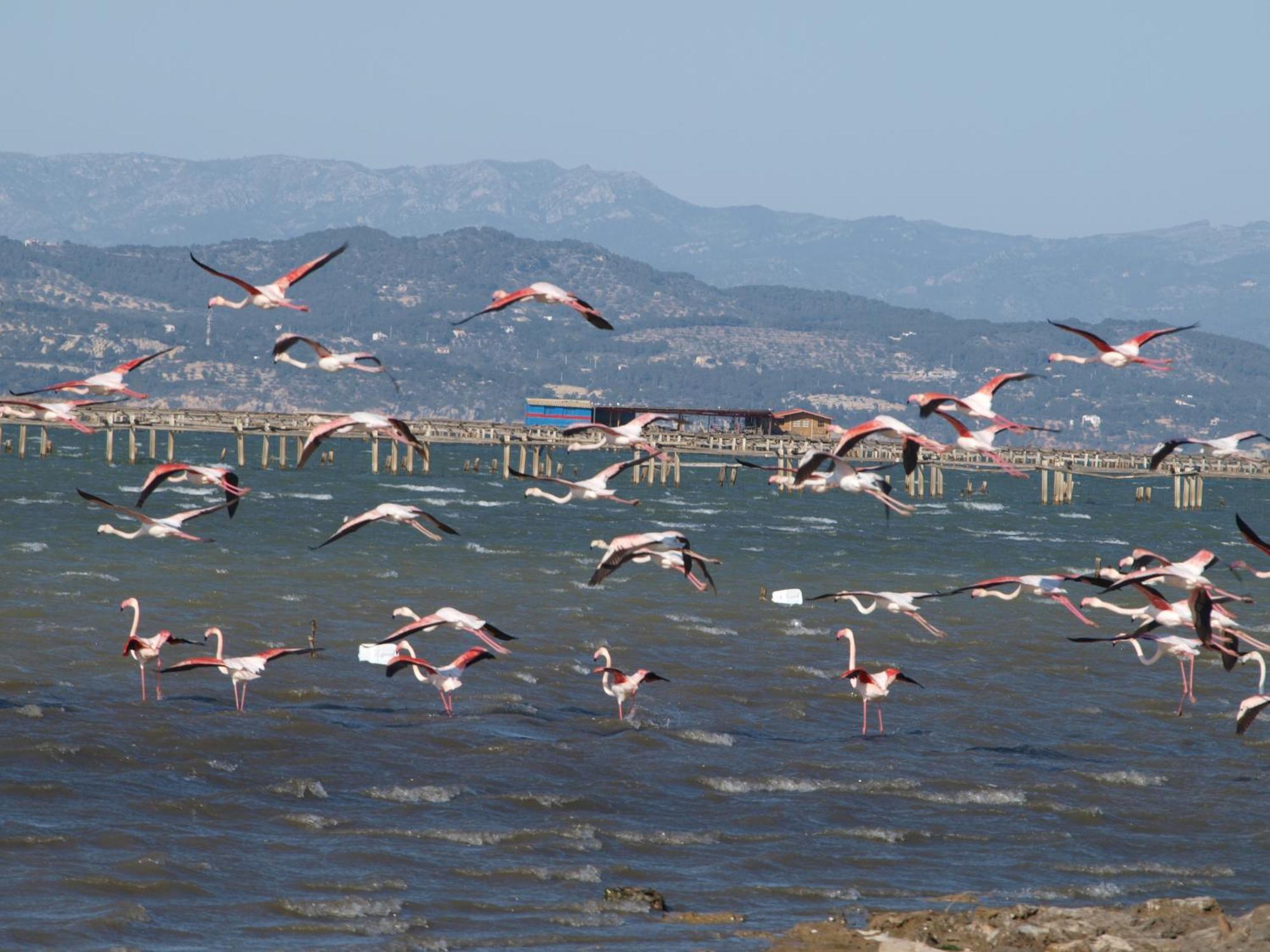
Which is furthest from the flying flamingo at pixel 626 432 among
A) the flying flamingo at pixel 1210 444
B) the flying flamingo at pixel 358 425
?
the flying flamingo at pixel 1210 444

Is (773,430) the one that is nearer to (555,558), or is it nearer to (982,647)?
(555,558)

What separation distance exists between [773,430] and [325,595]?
3878 inches

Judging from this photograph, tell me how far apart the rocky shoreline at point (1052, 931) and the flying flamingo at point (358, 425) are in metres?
5.78

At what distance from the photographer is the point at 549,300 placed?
1733cm

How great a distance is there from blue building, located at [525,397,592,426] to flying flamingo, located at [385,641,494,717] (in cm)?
12391

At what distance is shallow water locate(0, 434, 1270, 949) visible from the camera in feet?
57.8

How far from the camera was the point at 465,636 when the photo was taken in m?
35.9

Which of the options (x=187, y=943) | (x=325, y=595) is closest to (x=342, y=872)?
(x=187, y=943)

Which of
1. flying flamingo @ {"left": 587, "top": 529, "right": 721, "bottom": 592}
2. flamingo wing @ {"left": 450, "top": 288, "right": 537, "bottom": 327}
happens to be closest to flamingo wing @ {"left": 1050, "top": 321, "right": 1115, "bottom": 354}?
flying flamingo @ {"left": 587, "top": 529, "right": 721, "bottom": 592}

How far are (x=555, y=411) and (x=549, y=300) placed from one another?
479 ft

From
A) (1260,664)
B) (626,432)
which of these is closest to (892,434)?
(626,432)

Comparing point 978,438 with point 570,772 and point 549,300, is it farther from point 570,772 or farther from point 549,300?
point 570,772

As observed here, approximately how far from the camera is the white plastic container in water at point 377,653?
29980 mm

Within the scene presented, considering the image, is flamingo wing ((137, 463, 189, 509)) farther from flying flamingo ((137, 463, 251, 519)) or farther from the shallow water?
the shallow water
